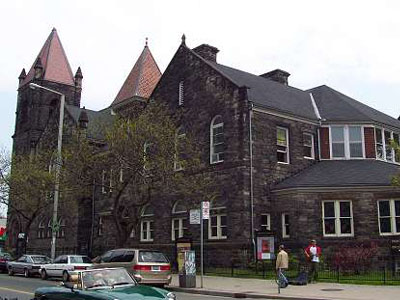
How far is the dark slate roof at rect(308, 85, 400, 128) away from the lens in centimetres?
3403

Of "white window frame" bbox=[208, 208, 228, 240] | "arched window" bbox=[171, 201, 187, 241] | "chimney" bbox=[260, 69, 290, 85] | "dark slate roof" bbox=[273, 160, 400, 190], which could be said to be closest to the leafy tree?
"white window frame" bbox=[208, 208, 228, 240]

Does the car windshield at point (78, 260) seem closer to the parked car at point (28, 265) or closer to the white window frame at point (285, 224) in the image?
the parked car at point (28, 265)

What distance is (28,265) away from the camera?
30.1 metres

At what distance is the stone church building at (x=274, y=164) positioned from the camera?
94.1ft

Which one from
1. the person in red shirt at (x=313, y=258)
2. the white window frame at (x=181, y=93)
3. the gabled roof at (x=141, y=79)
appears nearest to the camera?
the person in red shirt at (x=313, y=258)

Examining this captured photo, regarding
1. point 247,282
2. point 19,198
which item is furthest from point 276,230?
point 19,198

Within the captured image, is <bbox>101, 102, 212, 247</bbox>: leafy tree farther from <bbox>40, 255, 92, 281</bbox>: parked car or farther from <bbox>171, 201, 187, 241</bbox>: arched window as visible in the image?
<bbox>171, 201, 187, 241</bbox>: arched window

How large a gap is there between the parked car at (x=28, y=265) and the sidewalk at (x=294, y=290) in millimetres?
10456

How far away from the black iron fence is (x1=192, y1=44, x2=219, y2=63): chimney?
1506 centimetres

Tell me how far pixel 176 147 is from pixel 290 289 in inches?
426

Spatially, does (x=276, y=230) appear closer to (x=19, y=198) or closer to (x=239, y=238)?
(x=239, y=238)

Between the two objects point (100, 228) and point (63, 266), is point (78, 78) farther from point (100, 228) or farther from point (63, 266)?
point (63, 266)

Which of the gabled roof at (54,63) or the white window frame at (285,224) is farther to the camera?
the gabled roof at (54,63)

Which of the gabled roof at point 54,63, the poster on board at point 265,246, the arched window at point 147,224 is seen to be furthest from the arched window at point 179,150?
the gabled roof at point 54,63
